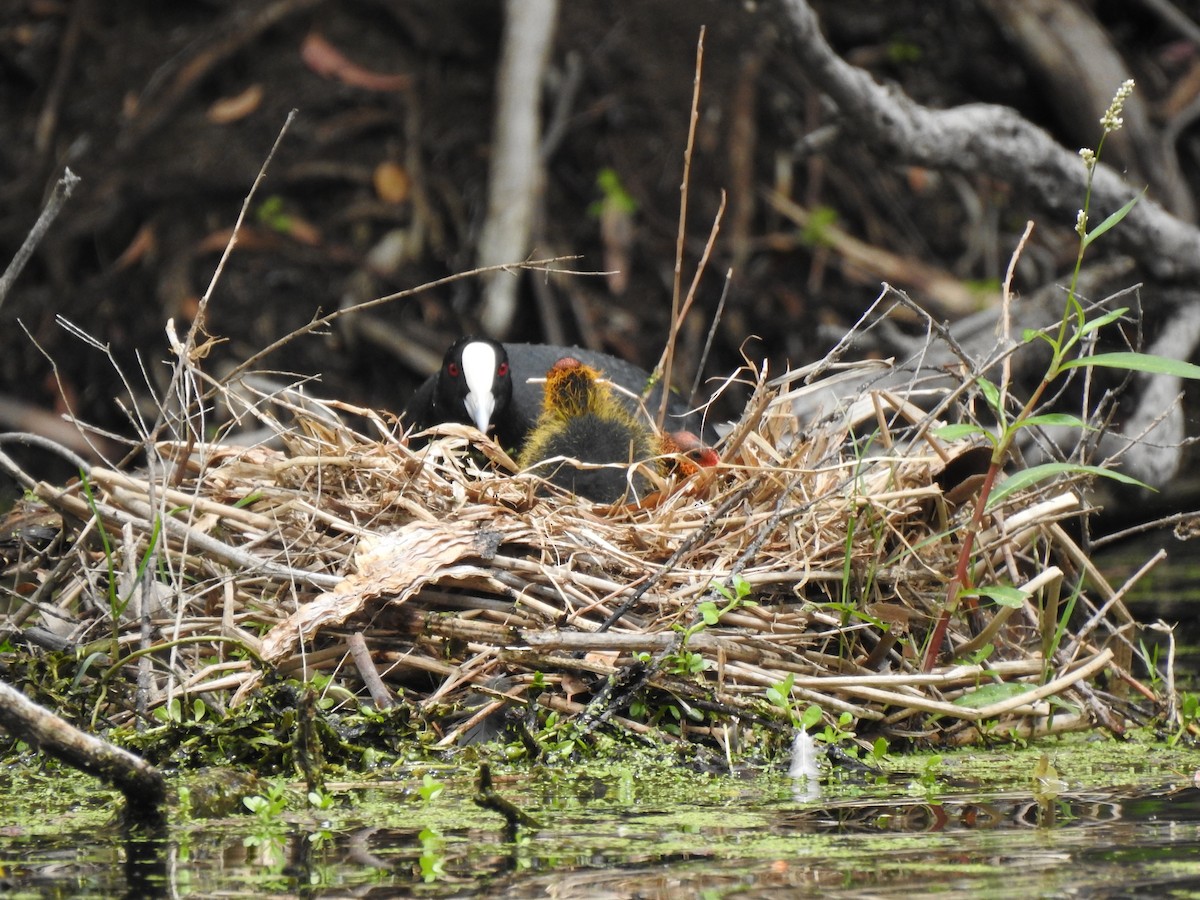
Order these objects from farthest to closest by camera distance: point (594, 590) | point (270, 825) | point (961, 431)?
point (594, 590)
point (961, 431)
point (270, 825)

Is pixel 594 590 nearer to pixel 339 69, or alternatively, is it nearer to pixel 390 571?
pixel 390 571

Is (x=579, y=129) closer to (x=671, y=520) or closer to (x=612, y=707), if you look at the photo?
(x=671, y=520)

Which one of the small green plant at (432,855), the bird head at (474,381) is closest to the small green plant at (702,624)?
the small green plant at (432,855)

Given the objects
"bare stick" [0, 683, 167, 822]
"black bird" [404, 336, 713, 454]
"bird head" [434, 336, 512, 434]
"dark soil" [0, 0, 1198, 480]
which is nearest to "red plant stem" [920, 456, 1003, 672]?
"black bird" [404, 336, 713, 454]

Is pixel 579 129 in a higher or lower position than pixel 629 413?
higher

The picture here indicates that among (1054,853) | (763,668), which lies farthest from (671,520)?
(1054,853)

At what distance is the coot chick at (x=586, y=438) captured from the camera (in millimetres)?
3861

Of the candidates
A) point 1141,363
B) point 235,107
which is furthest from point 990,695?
point 235,107

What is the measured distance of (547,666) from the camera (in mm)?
3016

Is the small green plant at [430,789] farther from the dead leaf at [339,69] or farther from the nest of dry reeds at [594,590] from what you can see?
the dead leaf at [339,69]

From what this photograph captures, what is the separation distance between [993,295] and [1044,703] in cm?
470

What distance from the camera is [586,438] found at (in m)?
3.92

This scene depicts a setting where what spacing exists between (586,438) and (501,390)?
84cm

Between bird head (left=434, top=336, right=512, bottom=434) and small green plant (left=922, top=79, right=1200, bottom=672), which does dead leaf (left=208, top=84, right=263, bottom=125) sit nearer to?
bird head (left=434, top=336, right=512, bottom=434)
